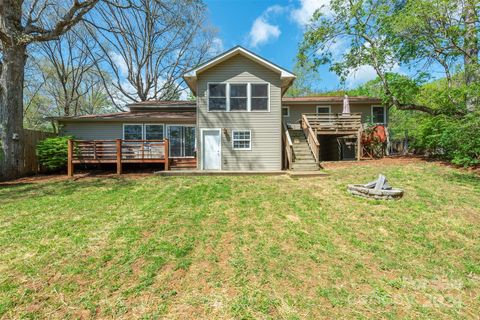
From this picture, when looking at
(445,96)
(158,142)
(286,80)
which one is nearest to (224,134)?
(158,142)

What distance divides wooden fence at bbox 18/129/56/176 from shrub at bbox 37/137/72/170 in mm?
346

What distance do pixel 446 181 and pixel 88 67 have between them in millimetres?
30489

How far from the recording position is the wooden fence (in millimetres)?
11181

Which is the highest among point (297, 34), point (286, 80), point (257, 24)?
point (257, 24)

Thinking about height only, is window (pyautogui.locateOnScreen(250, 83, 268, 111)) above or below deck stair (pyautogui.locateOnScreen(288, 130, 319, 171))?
above

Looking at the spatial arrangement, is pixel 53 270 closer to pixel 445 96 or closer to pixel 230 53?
pixel 230 53

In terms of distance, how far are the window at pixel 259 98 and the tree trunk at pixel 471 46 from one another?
8.24m

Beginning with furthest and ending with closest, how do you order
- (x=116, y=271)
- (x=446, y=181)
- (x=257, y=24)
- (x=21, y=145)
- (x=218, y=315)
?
(x=257, y=24) < (x=21, y=145) < (x=446, y=181) < (x=116, y=271) < (x=218, y=315)

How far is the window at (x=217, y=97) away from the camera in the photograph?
1161 centimetres

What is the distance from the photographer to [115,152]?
11.5 meters

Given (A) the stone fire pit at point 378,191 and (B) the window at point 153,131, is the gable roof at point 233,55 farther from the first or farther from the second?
(A) the stone fire pit at point 378,191

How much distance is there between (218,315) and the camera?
2.70 metres

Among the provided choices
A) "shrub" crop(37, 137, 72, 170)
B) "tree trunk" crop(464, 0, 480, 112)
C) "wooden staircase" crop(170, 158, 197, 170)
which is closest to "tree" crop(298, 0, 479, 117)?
"tree trunk" crop(464, 0, 480, 112)

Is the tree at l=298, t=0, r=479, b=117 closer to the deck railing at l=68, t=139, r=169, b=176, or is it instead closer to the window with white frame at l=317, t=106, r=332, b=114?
the window with white frame at l=317, t=106, r=332, b=114
